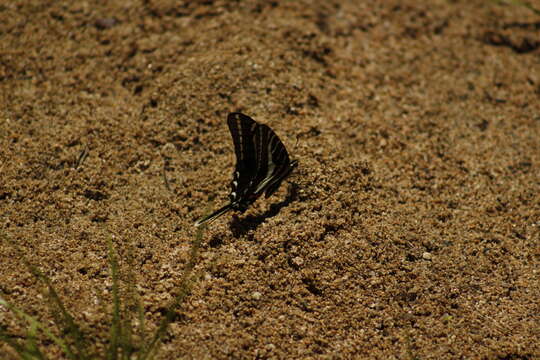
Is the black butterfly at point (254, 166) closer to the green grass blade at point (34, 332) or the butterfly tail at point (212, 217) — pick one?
the butterfly tail at point (212, 217)

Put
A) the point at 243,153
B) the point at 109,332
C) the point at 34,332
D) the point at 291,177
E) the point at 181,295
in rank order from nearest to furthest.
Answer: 1. the point at 34,332
2. the point at 109,332
3. the point at 181,295
4. the point at 243,153
5. the point at 291,177

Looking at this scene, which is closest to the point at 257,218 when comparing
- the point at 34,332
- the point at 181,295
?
the point at 181,295

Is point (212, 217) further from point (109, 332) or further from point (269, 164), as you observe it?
point (109, 332)

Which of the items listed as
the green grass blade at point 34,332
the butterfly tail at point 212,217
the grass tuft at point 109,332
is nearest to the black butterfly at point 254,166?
the butterfly tail at point 212,217

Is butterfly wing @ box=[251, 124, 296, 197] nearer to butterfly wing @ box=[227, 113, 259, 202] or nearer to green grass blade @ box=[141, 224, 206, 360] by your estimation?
butterfly wing @ box=[227, 113, 259, 202]

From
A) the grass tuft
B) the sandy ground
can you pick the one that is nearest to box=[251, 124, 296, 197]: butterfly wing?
the sandy ground

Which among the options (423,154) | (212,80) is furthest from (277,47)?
(423,154)
